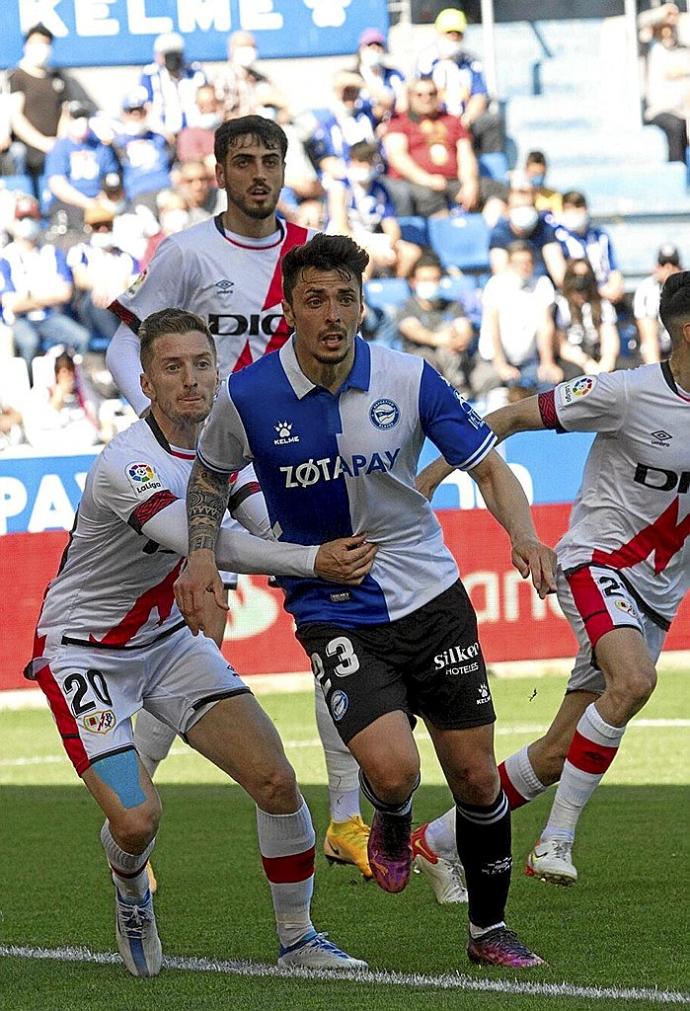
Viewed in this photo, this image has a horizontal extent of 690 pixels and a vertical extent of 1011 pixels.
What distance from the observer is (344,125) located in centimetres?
1811

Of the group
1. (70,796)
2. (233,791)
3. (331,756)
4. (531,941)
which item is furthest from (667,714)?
(531,941)

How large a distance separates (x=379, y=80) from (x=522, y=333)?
125 inches

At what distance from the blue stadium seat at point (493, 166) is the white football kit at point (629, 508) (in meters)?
12.2

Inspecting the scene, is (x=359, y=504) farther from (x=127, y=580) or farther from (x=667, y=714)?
(x=667, y=714)

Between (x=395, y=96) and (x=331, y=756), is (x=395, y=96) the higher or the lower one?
the higher one

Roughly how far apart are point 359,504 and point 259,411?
0.40 m

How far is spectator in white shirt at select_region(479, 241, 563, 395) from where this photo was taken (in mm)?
17078

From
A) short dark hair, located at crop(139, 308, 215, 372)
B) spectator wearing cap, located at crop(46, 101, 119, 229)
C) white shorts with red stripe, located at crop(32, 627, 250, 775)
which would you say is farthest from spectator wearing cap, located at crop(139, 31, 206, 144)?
white shorts with red stripe, located at crop(32, 627, 250, 775)

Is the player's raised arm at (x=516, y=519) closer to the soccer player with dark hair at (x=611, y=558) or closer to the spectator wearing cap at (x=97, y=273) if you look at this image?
the soccer player with dark hair at (x=611, y=558)

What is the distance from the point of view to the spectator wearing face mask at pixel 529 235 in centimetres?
1767

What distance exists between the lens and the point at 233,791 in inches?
390

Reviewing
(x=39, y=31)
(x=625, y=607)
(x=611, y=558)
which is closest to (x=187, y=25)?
(x=39, y=31)

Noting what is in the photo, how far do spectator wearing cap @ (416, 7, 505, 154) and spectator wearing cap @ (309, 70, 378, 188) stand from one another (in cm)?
78

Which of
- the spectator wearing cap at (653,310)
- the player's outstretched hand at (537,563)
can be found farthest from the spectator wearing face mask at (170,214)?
the player's outstretched hand at (537,563)
